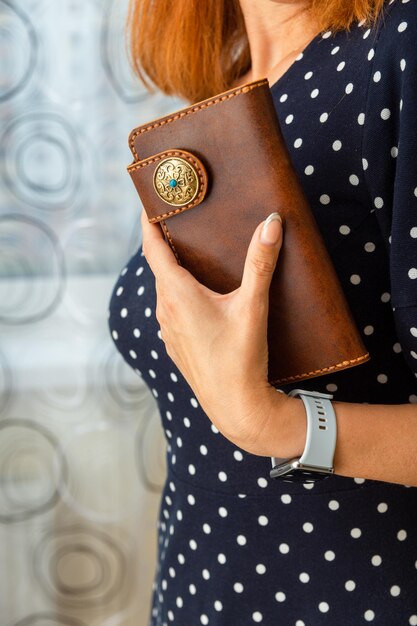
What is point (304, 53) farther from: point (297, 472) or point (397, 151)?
point (297, 472)

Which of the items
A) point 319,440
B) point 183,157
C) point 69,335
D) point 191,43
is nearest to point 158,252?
point 183,157

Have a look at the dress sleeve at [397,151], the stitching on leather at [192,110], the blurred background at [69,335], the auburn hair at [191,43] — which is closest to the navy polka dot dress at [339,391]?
the dress sleeve at [397,151]

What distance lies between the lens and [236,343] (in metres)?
0.51

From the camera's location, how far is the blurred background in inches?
50.8

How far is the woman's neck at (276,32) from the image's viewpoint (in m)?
0.72

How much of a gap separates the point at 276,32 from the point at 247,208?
348mm

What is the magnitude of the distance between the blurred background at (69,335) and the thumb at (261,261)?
887mm

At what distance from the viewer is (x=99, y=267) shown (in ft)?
4.50

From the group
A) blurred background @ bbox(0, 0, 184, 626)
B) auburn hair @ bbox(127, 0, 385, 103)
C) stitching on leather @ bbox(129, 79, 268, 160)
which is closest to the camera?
stitching on leather @ bbox(129, 79, 268, 160)

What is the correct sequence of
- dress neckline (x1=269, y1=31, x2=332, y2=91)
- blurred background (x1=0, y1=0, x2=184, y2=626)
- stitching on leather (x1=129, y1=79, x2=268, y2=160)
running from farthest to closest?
blurred background (x1=0, y1=0, x2=184, y2=626)
dress neckline (x1=269, y1=31, x2=332, y2=91)
stitching on leather (x1=129, y1=79, x2=268, y2=160)

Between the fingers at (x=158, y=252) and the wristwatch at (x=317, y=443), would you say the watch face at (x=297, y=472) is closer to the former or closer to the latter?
the wristwatch at (x=317, y=443)

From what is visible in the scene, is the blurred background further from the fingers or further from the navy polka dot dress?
the fingers

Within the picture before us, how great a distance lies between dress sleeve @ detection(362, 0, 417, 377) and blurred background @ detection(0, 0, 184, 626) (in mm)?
858

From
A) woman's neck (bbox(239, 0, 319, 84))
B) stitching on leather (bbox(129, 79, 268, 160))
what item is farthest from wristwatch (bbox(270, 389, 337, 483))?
woman's neck (bbox(239, 0, 319, 84))
